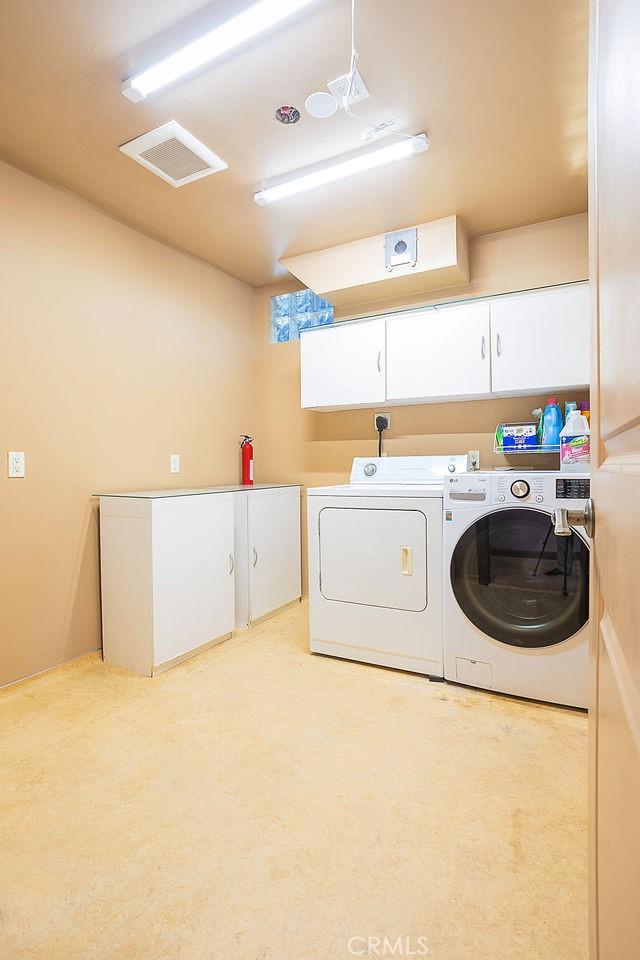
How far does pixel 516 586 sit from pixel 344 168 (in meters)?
2.10

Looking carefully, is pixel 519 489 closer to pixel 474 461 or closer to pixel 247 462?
pixel 474 461

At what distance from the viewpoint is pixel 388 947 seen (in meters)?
1.08

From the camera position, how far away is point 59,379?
257 centimetres

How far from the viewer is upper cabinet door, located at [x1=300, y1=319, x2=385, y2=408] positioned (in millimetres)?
3166

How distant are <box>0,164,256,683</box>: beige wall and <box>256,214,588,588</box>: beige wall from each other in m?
0.72

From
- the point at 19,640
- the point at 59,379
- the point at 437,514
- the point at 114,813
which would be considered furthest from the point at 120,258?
the point at 114,813

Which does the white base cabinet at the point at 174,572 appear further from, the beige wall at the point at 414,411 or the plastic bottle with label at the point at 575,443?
the plastic bottle with label at the point at 575,443

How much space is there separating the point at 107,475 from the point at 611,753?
278 cm

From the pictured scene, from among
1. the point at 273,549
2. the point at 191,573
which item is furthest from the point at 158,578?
the point at 273,549

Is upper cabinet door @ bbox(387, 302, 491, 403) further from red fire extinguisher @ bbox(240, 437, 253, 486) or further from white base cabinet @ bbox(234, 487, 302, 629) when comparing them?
red fire extinguisher @ bbox(240, 437, 253, 486)

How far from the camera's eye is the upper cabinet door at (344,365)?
125 inches

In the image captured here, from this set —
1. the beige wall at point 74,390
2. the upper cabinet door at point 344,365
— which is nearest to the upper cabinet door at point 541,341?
the upper cabinet door at point 344,365

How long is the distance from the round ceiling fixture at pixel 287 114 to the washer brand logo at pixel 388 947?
2.70 meters

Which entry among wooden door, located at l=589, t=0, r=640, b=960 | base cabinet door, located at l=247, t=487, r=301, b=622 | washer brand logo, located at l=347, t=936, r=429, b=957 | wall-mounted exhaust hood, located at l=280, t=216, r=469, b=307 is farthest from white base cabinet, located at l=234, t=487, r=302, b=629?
wooden door, located at l=589, t=0, r=640, b=960
